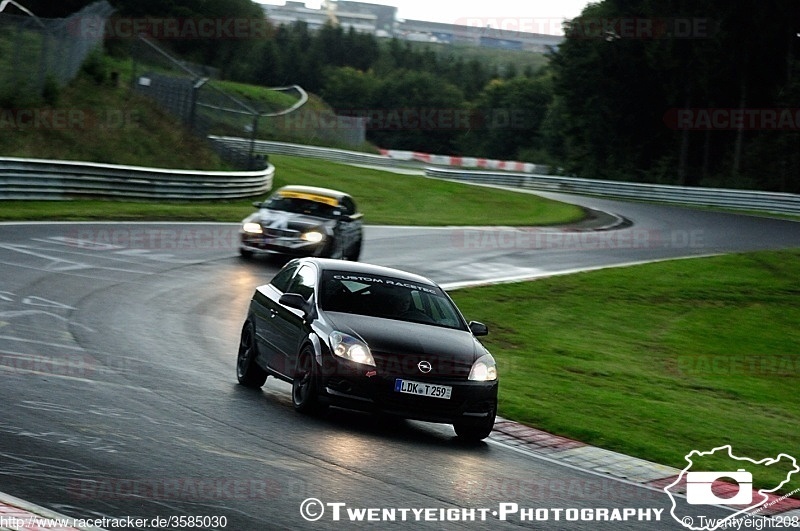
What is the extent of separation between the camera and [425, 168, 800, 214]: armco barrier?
47438 mm

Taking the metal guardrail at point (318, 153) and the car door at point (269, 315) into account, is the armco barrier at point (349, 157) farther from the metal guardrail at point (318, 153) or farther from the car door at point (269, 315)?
the car door at point (269, 315)

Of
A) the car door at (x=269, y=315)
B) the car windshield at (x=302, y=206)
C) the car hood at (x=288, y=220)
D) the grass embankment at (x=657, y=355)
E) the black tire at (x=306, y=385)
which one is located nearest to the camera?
the black tire at (x=306, y=385)

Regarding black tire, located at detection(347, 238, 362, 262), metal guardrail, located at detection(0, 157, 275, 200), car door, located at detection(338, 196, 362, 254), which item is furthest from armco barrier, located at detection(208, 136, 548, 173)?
car door, located at detection(338, 196, 362, 254)

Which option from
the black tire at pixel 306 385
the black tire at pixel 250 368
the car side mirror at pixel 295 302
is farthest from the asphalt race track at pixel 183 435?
the car side mirror at pixel 295 302

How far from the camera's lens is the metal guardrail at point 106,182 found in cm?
2723

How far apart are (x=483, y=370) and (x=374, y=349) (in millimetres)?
1000

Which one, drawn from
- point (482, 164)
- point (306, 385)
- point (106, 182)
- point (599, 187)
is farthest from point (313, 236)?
point (482, 164)

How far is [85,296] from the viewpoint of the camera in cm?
1667

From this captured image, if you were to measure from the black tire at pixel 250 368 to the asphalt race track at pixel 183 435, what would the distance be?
0.79ft

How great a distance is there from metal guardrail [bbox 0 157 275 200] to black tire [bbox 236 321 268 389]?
1615 cm

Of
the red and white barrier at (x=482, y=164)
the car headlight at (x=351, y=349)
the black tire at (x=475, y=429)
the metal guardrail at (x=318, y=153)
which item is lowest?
the red and white barrier at (x=482, y=164)

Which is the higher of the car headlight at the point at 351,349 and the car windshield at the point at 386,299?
the car windshield at the point at 386,299

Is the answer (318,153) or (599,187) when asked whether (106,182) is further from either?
(318,153)

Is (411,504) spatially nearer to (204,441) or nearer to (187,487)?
(187,487)
